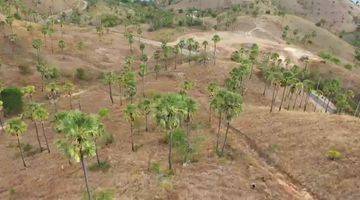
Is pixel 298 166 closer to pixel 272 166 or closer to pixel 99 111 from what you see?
pixel 272 166

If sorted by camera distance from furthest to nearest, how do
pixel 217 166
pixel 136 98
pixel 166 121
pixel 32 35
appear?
pixel 32 35 < pixel 136 98 < pixel 217 166 < pixel 166 121

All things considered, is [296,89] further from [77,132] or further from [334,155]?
[77,132]

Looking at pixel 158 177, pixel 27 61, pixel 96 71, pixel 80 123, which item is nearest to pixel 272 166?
pixel 158 177

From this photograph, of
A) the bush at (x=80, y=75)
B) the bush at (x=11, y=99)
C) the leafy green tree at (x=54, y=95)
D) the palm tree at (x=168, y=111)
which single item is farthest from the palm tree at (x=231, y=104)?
the bush at (x=80, y=75)

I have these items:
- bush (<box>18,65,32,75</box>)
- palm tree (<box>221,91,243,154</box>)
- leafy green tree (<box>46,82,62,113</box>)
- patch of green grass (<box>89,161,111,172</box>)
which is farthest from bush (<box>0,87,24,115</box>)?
palm tree (<box>221,91,243,154</box>)

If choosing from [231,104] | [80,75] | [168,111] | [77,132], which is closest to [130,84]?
[231,104]

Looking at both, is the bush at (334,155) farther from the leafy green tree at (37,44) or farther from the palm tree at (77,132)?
the leafy green tree at (37,44)
